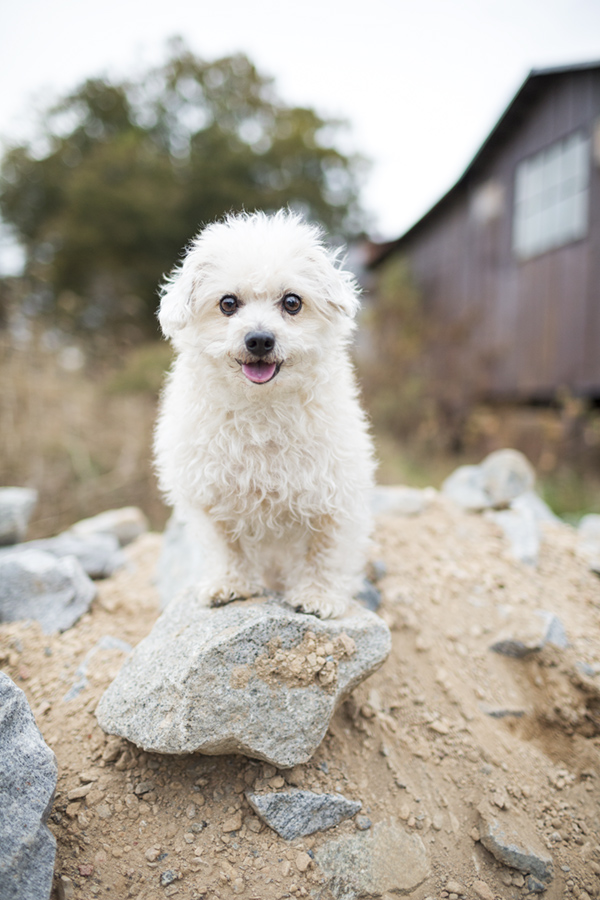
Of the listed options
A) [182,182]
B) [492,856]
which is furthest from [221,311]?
[182,182]

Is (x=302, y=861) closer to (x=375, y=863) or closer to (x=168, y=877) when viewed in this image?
(x=375, y=863)

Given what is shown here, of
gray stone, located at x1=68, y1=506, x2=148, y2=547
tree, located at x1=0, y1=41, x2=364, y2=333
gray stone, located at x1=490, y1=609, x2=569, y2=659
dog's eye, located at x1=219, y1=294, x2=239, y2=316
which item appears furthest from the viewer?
tree, located at x1=0, y1=41, x2=364, y2=333

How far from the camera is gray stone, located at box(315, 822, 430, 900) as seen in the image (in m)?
1.96

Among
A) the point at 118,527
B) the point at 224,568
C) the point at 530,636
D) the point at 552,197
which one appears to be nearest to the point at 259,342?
the point at 224,568

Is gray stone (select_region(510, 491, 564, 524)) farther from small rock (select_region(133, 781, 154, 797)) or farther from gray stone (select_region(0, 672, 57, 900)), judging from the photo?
gray stone (select_region(0, 672, 57, 900))

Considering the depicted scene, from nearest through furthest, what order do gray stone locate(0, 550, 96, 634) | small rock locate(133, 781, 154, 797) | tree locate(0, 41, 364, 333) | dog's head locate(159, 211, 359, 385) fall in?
small rock locate(133, 781, 154, 797)
dog's head locate(159, 211, 359, 385)
gray stone locate(0, 550, 96, 634)
tree locate(0, 41, 364, 333)

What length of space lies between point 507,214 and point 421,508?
6816 millimetres

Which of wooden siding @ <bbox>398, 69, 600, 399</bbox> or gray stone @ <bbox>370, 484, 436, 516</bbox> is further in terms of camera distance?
wooden siding @ <bbox>398, 69, 600, 399</bbox>

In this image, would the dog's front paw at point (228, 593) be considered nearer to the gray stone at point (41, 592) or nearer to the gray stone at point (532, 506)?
the gray stone at point (41, 592)

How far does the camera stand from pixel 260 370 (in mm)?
2232

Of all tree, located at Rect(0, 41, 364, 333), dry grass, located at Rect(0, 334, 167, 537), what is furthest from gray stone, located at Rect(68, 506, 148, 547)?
tree, located at Rect(0, 41, 364, 333)

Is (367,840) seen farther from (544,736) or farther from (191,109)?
(191,109)

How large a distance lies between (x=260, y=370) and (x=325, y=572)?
3.66ft

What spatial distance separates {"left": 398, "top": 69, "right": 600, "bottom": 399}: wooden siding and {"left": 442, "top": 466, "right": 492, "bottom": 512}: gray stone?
3.83m
